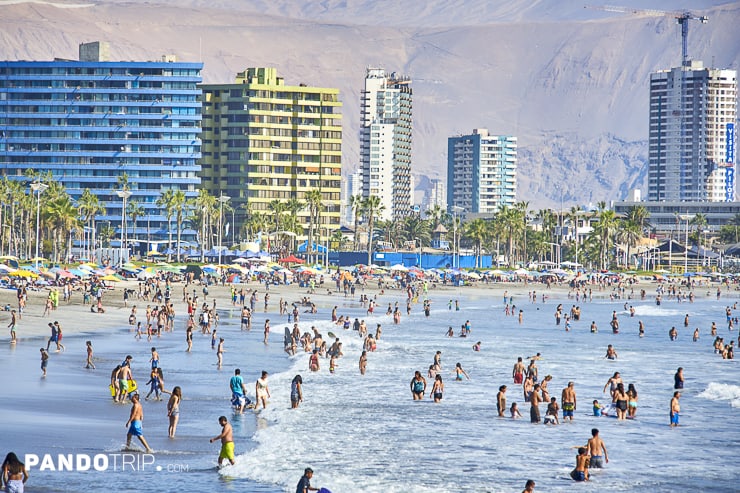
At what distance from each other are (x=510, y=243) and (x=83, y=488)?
6189 inches

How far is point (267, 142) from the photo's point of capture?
186 m

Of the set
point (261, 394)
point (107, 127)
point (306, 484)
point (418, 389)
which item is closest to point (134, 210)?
point (107, 127)

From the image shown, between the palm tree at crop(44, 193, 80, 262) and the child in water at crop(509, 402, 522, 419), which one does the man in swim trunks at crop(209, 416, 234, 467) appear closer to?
the child in water at crop(509, 402, 522, 419)

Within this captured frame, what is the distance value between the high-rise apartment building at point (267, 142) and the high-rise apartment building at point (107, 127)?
43.5 ft

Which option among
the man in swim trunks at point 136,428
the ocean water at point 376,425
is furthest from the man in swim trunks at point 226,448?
the man in swim trunks at point 136,428

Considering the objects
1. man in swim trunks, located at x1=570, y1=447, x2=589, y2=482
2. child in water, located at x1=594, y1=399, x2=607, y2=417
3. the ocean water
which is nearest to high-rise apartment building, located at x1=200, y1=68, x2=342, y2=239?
the ocean water

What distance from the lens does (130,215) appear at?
167 metres

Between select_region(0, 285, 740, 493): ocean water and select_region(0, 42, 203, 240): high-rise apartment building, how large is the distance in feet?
383

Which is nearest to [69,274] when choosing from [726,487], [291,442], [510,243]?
[291,442]

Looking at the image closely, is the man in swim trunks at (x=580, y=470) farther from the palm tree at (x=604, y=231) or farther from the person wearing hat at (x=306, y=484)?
the palm tree at (x=604, y=231)

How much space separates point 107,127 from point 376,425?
480 feet

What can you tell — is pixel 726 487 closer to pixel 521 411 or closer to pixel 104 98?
pixel 521 411

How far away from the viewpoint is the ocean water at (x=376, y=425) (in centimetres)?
2698

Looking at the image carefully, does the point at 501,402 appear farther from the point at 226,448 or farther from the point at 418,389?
the point at 226,448
